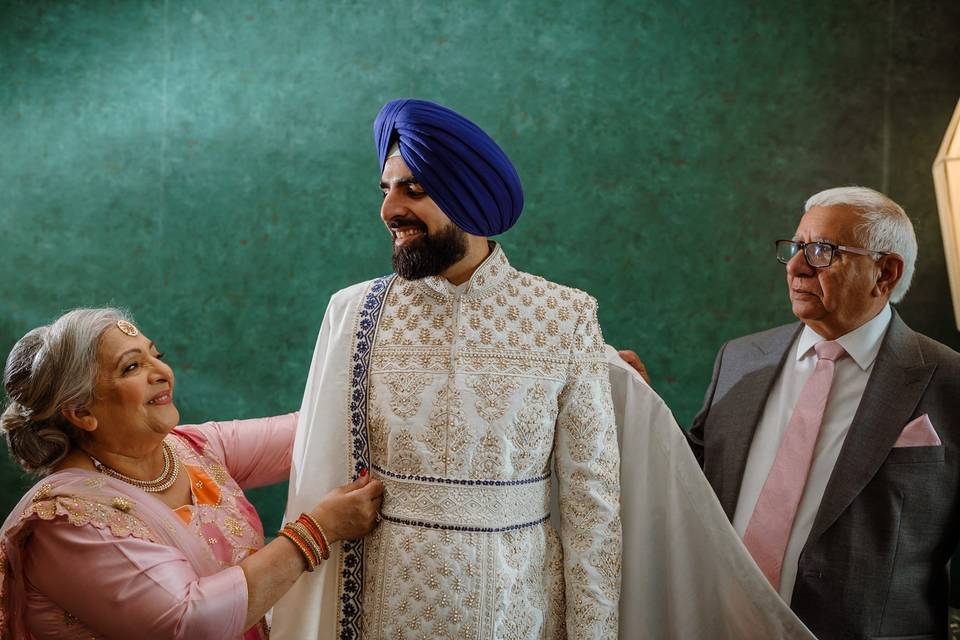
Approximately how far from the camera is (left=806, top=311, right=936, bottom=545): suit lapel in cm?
212

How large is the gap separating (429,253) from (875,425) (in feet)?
4.09

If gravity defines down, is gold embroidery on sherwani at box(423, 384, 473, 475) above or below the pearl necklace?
above

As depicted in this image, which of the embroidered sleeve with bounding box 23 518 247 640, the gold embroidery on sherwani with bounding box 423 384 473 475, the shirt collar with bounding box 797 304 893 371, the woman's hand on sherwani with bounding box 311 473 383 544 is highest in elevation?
the shirt collar with bounding box 797 304 893 371

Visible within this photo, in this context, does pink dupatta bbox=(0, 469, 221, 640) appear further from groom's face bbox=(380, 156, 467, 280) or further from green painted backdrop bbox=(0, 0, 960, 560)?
green painted backdrop bbox=(0, 0, 960, 560)

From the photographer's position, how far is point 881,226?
226 centimetres

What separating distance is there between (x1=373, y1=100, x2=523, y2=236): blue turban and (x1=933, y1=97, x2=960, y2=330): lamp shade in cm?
148

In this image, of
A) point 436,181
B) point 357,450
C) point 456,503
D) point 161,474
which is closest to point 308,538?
point 357,450

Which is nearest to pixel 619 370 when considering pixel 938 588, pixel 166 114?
pixel 938 588

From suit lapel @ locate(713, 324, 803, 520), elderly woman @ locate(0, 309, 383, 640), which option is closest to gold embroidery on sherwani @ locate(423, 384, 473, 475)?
elderly woman @ locate(0, 309, 383, 640)

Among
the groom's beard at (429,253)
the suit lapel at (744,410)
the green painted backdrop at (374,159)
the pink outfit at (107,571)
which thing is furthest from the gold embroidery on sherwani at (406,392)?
the green painted backdrop at (374,159)

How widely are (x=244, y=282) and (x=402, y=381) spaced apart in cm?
163

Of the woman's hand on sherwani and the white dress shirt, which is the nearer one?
the woman's hand on sherwani

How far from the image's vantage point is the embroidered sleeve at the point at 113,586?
70.9 inches

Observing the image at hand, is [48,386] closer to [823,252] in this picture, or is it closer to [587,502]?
[587,502]
